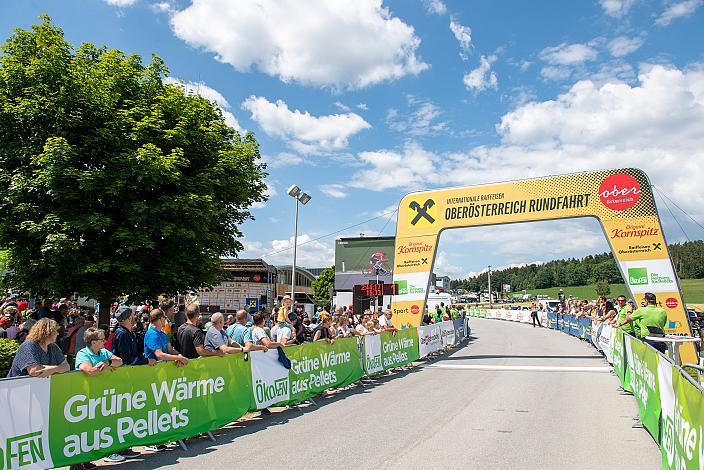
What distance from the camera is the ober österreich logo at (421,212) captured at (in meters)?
20.4

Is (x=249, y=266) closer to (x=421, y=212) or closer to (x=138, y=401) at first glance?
(x=421, y=212)

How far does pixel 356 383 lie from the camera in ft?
40.3

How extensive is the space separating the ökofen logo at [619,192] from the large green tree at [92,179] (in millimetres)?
13011

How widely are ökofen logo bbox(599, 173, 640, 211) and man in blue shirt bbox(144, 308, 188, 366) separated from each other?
15534mm

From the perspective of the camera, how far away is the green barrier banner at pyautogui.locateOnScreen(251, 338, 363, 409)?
27.4ft

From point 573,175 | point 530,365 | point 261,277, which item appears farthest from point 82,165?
point 261,277

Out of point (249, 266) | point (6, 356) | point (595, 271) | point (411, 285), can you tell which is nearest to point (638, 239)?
point (411, 285)

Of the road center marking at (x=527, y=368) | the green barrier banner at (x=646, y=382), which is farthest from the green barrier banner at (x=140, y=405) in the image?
the road center marking at (x=527, y=368)

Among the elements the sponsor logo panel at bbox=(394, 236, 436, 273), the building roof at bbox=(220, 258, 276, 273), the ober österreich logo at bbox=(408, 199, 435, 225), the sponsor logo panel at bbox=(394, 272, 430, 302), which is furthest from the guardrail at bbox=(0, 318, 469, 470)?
the building roof at bbox=(220, 258, 276, 273)

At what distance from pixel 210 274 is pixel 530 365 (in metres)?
10.4

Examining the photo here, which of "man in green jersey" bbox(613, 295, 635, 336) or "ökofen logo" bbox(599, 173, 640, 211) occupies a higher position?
"ökofen logo" bbox(599, 173, 640, 211)

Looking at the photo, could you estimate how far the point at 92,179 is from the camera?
43.8ft

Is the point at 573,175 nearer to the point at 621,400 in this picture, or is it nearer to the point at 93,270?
the point at 621,400

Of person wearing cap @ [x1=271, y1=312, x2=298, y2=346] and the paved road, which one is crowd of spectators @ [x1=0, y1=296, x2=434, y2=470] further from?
the paved road
